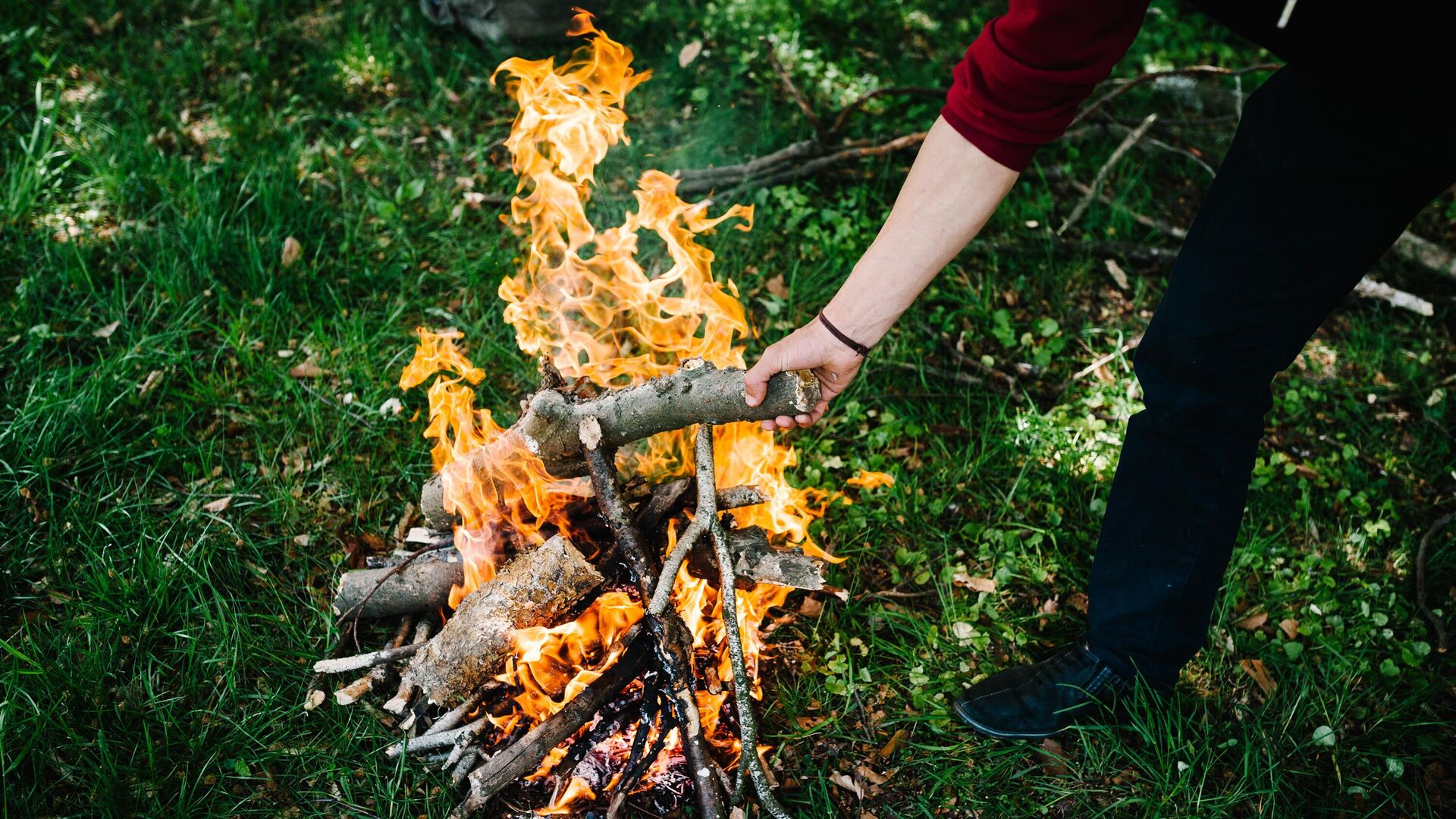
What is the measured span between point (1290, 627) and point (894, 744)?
5.09 ft

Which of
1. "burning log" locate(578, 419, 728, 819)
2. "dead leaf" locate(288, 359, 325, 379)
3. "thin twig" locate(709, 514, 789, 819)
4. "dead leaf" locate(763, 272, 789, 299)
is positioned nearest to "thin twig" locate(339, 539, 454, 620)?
"burning log" locate(578, 419, 728, 819)

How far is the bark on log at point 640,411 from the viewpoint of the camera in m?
2.32

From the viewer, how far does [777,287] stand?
4.02 metres

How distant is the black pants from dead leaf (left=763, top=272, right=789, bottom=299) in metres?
1.93

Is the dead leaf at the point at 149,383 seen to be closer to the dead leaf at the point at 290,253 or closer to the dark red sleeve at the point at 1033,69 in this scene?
the dead leaf at the point at 290,253

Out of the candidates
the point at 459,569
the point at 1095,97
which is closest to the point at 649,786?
the point at 459,569

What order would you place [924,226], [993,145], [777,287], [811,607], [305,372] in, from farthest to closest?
[777,287] < [305,372] < [811,607] < [924,226] < [993,145]

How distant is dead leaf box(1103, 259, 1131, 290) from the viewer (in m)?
4.19

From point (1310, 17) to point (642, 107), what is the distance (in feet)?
12.3

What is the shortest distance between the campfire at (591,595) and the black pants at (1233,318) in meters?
0.93

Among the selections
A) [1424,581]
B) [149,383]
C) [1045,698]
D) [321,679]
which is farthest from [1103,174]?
[149,383]

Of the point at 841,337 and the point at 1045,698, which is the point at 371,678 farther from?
the point at 1045,698

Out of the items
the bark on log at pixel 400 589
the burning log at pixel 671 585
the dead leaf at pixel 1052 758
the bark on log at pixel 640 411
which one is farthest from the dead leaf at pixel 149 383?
the dead leaf at pixel 1052 758

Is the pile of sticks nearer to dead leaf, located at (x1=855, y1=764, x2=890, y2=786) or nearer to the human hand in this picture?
the human hand
